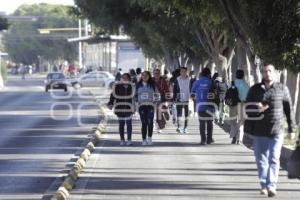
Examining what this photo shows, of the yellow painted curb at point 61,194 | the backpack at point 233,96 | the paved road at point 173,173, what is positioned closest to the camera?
the yellow painted curb at point 61,194

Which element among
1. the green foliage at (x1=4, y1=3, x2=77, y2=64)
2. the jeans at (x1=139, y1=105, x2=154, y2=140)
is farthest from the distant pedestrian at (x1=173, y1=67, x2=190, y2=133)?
the green foliage at (x1=4, y1=3, x2=77, y2=64)

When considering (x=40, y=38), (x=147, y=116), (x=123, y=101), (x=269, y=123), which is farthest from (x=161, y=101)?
(x=40, y=38)

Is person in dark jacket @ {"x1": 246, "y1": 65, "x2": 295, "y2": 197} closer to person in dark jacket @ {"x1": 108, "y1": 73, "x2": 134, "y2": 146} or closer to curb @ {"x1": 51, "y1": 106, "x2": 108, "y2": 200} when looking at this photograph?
curb @ {"x1": 51, "y1": 106, "x2": 108, "y2": 200}

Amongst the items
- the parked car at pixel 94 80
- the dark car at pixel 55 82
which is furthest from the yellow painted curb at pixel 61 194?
the parked car at pixel 94 80

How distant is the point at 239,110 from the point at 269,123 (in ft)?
24.9

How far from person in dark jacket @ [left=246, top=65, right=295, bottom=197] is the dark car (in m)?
54.0

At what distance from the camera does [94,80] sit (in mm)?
71438

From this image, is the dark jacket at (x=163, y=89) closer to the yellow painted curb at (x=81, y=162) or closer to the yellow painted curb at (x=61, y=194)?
the yellow painted curb at (x=81, y=162)

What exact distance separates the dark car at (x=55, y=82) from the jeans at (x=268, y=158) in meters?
54.0

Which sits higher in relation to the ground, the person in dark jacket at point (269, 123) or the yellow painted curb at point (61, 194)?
the person in dark jacket at point (269, 123)

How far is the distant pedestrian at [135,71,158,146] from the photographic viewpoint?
67.8ft

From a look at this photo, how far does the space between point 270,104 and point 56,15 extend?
13377 centimetres

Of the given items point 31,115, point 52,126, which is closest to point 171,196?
point 52,126

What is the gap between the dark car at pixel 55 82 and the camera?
66.2 m
